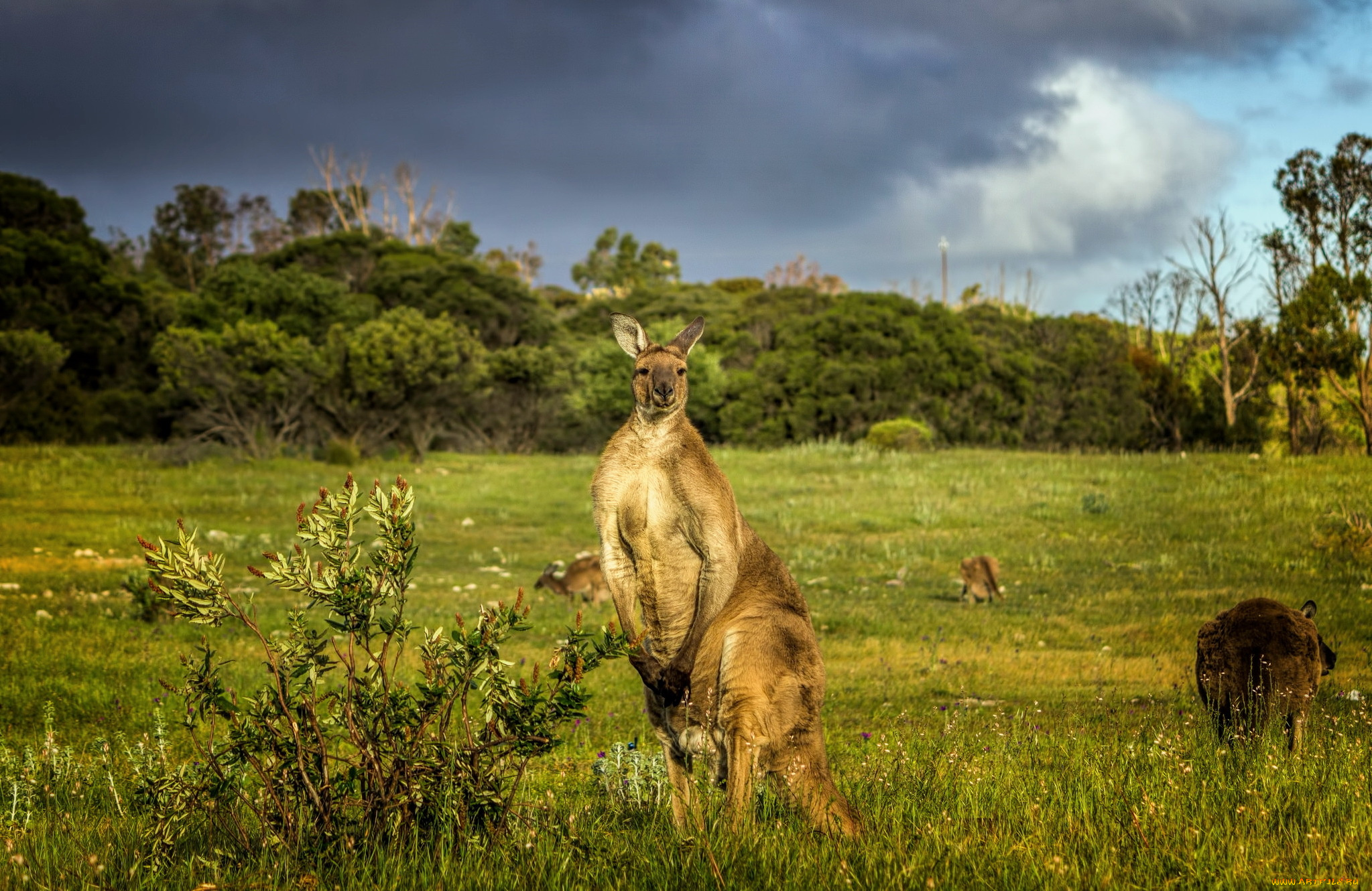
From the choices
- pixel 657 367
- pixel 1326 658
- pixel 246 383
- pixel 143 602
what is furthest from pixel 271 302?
pixel 1326 658

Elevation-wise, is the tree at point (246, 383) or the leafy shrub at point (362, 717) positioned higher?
the tree at point (246, 383)

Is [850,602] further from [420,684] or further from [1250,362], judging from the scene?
[1250,362]

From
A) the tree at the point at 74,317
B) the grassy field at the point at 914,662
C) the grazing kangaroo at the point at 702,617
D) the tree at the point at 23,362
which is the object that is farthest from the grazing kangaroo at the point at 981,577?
the tree at the point at 74,317

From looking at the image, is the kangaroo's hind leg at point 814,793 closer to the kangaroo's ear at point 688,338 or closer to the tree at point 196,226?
the kangaroo's ear at point 688,338

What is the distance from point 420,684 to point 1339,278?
1110 inches

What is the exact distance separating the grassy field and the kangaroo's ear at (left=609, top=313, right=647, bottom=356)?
76.9 inches

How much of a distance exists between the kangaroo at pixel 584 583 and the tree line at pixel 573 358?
18594 millimetres

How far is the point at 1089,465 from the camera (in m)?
25.1

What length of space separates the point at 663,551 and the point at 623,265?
71282 mm

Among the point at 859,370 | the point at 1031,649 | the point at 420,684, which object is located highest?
the point at 859,370

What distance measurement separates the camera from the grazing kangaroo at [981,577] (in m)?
13.3

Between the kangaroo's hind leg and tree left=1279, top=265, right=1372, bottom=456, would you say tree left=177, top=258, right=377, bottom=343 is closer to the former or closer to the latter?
tree left=1279, top=265, right=1372, bottom=456

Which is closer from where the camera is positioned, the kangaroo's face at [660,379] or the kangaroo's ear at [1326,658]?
the kangaroo's face at [660,379]

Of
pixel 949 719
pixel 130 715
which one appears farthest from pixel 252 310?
pixel 949 719
